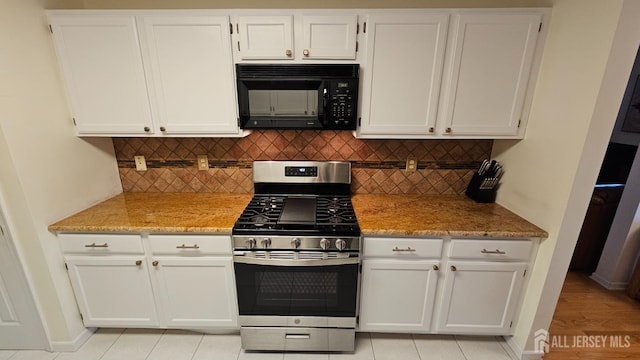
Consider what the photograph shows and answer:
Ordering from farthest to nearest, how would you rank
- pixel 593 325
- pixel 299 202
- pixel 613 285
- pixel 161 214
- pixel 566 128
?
1. pixel 613 285
2. pixel 593 325
3. pixel 299 202
4. pixel 161 214
5. pixel 566 128

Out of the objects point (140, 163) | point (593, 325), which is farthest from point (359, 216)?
point (593, 325)

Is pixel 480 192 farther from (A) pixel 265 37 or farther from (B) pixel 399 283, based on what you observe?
(A) pixel 265 37

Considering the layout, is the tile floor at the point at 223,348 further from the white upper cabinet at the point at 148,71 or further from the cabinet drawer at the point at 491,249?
the white upper cabinet at the point at 148,71

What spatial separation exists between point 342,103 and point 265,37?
23.5 inches

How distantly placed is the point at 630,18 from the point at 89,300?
332 centimetres

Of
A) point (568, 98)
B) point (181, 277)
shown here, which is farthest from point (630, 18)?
point (181, 277)

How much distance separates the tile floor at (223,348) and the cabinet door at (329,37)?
1920 millimetres

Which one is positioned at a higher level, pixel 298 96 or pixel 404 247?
pixel 298 96

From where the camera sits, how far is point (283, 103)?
5.46 feet

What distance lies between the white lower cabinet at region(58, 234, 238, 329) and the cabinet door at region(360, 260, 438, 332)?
87cm

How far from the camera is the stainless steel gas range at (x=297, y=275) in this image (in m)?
1.56

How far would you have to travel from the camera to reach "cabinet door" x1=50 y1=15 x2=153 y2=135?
1.57m

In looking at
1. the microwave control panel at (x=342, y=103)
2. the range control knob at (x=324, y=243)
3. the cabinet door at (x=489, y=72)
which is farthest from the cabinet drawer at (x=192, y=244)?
the cabinet door at (x=489, y=72)

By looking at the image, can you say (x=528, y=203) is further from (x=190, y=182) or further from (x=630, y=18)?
(x=190, y=182)
